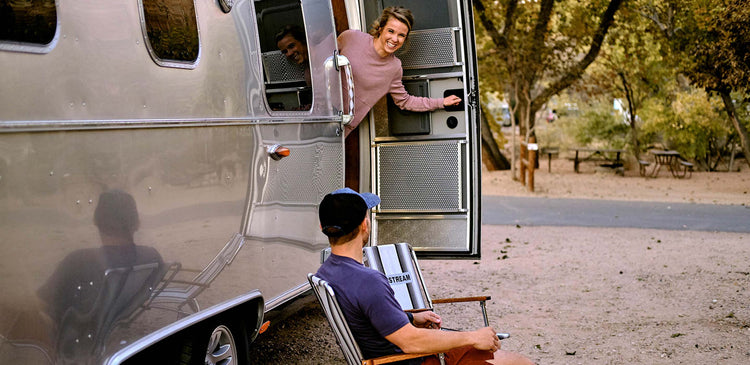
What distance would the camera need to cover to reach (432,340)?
3.15 meters

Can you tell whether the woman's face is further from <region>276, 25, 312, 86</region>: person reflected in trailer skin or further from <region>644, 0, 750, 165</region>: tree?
<region>644, 0, 750, 165</region>: tree

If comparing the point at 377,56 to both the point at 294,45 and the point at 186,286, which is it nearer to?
the point at 294,45

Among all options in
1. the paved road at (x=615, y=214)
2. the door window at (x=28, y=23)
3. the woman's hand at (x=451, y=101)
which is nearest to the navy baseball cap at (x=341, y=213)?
the door window at (x=28, y=23)

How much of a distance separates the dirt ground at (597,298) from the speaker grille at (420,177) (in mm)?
983

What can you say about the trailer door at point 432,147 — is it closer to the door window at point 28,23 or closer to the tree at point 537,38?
the door window at point 28,23

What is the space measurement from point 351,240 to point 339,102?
1870 millimetres

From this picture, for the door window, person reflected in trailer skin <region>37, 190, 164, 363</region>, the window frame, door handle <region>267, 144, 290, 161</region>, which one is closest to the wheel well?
person reflected in trailer skin <region>37, 190, 164, 363</region>

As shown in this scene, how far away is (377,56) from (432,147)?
30.2 inches

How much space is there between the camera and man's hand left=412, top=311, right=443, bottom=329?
12.0ft

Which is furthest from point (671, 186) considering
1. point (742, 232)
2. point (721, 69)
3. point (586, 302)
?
point (586, 302)

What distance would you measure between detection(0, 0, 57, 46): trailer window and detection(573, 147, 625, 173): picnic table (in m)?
18.0

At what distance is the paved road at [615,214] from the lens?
11.2 metres

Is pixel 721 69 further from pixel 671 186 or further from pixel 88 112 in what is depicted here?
pixel 88 112

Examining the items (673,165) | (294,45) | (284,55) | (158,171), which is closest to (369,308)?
(158,171)
